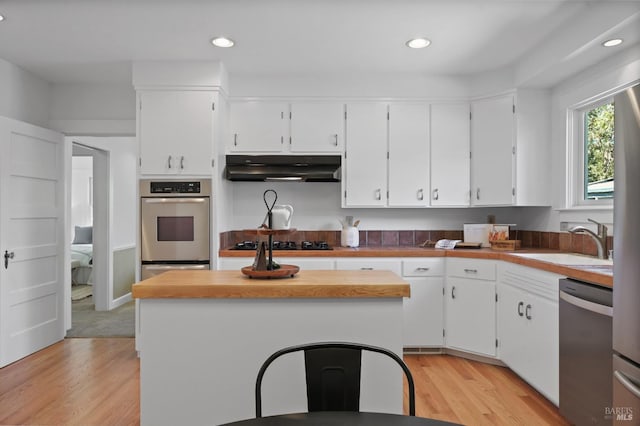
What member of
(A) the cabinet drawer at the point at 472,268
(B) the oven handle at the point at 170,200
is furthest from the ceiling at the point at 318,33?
(A) the cabinet drawer at the point at 472,268

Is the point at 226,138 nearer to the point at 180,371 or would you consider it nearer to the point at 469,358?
the point at 180,371

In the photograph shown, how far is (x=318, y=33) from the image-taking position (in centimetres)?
321

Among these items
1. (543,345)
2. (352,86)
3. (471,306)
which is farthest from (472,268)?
(352,86)

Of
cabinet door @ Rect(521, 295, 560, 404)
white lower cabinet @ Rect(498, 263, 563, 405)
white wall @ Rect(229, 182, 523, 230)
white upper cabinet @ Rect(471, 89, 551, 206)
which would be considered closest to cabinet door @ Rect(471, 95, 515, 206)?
white upper cabinet @ Rect(471, 89, 551, 206)

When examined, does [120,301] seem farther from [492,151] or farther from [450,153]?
[492,151]

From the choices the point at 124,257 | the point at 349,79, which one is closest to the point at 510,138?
the point at 349,79

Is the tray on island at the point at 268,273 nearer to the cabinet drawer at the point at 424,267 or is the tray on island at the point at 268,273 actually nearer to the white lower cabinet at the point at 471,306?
the cabinet drawer at the point at 424,267

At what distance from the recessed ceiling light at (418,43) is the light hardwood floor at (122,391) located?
8.26 ft

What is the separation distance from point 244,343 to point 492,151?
9.61 feet

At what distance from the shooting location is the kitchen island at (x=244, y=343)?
83.0 inches

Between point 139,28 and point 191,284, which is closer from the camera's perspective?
point 191,284

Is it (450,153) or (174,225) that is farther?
(450,153)

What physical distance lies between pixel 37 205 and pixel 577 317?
4.29 m

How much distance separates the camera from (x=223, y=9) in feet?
9.32
